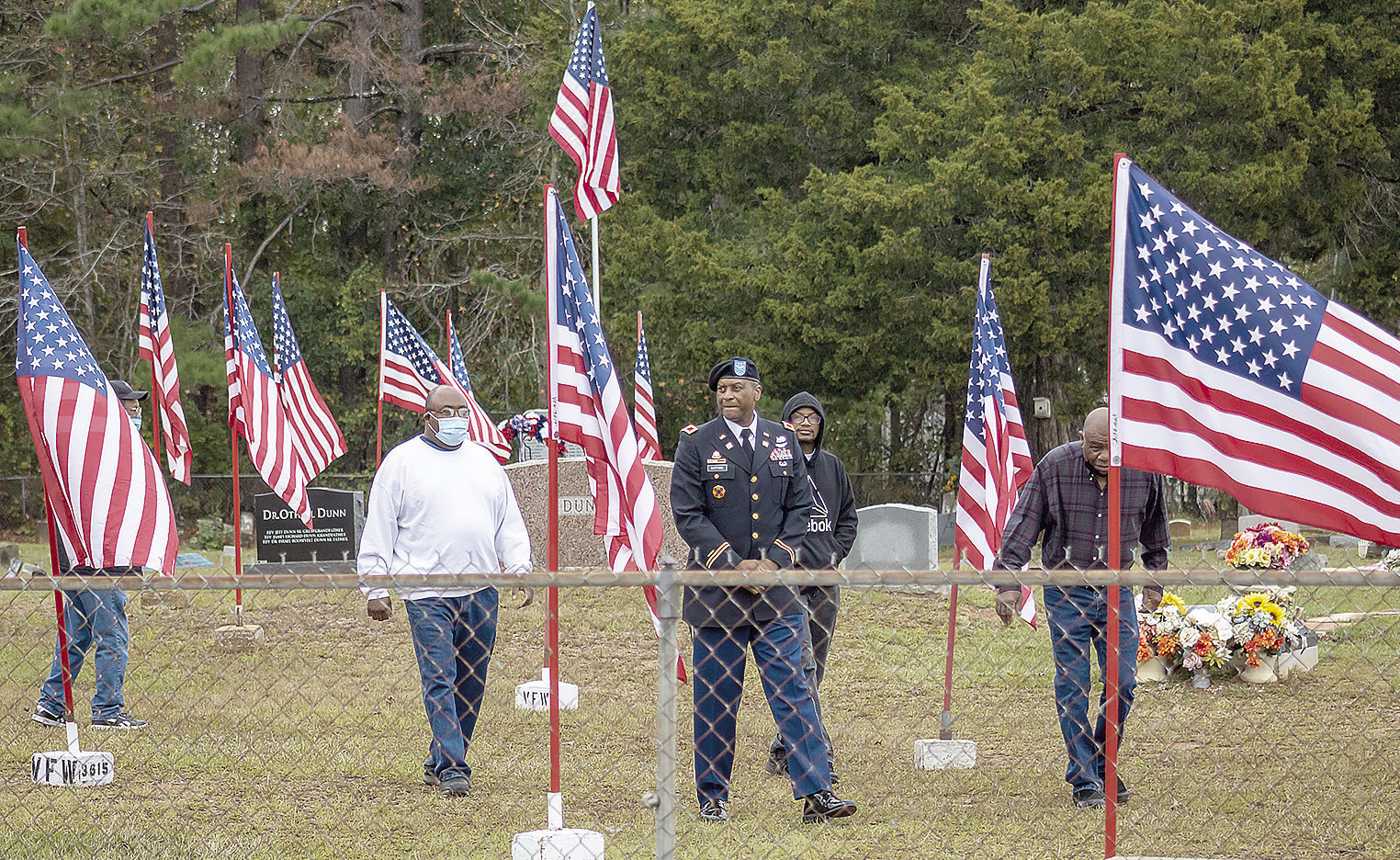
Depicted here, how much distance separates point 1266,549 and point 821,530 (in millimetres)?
7358

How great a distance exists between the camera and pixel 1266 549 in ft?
42.2

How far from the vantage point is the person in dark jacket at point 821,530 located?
6.91 m

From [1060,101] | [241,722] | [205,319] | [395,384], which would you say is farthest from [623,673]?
[205,319]

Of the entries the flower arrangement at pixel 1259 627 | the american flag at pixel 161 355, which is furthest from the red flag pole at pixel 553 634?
the american flag at pixel 161 355

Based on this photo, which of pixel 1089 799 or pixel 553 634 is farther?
pixel 1089 799

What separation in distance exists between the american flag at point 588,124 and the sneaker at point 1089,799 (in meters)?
4.34

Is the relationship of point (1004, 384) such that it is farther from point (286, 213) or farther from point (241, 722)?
point (286, 213)

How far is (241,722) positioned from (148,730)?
0.49 meters

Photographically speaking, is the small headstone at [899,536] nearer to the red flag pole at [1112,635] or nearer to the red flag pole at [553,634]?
the red flag pole at [553,634]

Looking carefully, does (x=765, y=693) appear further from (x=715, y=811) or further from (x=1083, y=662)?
(x=1083, y=662)

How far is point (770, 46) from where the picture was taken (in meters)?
22.1

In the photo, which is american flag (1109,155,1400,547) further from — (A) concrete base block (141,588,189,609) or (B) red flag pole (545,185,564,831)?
(A) concrete base block (141,588,189,609)

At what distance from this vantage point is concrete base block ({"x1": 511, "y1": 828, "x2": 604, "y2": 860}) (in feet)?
16.7

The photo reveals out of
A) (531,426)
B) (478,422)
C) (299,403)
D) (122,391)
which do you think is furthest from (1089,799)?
(531,426)
